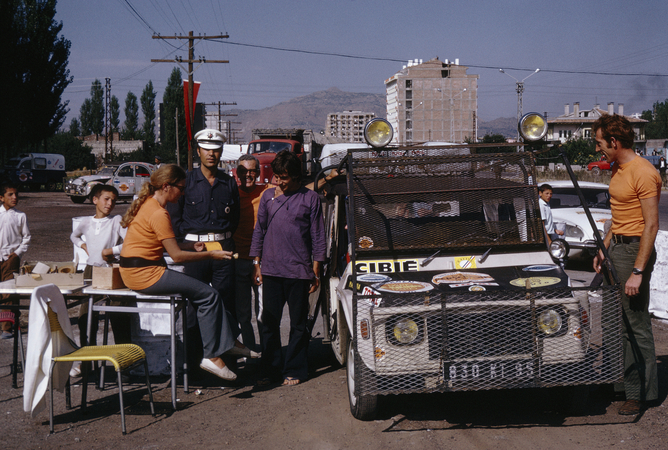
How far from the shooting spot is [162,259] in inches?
201

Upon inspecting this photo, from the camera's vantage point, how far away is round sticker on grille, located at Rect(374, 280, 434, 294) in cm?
444

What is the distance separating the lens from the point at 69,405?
503 centimetres

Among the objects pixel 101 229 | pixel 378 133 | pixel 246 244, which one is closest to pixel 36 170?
pixel 101 229

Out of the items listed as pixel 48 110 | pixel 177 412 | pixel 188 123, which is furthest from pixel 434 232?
pixel 48 110

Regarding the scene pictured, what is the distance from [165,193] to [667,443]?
167 inches

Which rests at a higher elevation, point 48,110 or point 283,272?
point 48,110

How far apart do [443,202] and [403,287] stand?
3.78ft

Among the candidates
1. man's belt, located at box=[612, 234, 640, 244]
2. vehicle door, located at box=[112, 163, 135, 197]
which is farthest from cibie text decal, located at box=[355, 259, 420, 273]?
vehicle door, located at box=[112, 163, 135, 197]

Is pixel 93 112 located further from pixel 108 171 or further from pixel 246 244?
pixel 246 244

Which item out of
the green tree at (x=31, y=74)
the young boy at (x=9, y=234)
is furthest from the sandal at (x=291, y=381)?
the green tree at (x=31, y=74)

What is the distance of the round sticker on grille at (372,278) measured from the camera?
15.6 ft

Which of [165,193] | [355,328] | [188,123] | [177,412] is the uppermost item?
[188,123]

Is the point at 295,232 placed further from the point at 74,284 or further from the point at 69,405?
the point at 69,405

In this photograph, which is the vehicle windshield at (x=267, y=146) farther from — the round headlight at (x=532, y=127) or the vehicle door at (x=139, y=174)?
the round headlight at (x=532, y=127)
